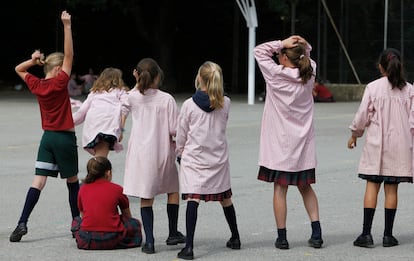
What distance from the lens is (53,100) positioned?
8.47 metres

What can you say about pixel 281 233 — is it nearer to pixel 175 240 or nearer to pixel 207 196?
pixel 207 196

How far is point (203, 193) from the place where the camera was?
306 inches

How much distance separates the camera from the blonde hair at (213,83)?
307 inches

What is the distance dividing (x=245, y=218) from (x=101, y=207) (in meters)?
2.10

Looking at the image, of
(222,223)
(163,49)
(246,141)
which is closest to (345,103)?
(163,49)

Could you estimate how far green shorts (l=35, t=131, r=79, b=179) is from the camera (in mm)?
8492

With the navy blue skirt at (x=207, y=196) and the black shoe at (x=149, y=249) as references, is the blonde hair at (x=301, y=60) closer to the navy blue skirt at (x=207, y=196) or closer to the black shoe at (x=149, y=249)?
the navy blue skirt at (x=207, y=196)

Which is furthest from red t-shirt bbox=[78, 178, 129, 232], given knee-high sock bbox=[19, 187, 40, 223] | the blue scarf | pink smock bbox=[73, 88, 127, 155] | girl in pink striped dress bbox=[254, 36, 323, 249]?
pink smock bbox=[73, 88, 127, 155]

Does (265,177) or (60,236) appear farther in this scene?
(60,236)

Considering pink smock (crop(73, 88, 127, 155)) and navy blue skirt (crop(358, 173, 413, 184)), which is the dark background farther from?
navy blue skirt (crop(358, 173, 413, 184))

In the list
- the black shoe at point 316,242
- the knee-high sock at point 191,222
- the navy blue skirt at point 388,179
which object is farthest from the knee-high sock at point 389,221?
the knee-high sock at point 191,222

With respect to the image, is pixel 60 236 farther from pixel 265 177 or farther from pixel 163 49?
pixel 163 49

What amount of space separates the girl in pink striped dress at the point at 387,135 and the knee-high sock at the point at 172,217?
5.07 ft

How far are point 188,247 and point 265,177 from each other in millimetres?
950
